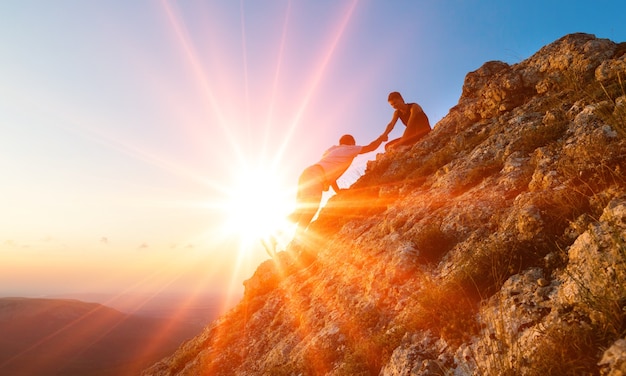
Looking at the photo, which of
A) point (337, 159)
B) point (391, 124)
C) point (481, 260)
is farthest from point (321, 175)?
point (481, 260)

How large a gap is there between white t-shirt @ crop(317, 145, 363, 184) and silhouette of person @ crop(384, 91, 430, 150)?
192 centimetres

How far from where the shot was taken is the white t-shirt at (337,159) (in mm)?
14508

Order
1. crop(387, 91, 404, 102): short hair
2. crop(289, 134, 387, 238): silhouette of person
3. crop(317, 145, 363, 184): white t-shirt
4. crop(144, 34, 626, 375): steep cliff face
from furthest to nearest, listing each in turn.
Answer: crop(387, 91, 404, 102): short hair → crop(317, 145, 363, 184): white t-shirt → crop(289, 134, 387, 238): silhouette of person → crop(144, 34, 626, 375): steep cliff face

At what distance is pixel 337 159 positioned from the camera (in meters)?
14.7

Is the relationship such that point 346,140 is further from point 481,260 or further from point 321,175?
A: point 481,260

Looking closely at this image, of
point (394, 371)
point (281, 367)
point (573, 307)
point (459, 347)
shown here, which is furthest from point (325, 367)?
point (573, 307)

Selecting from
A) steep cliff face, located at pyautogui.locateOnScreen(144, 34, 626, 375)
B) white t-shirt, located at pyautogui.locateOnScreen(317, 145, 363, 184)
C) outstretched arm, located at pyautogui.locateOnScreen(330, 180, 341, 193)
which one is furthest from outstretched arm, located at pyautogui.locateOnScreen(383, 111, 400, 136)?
outstretched arm, located at pyautogui.locateOnScreen(330, 180, 341, 193)

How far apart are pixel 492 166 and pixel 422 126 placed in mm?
7372

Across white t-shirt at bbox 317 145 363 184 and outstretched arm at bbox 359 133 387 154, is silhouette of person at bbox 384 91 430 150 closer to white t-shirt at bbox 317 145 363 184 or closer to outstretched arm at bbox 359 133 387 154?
outstretched arm at bbox 359 133 387 154

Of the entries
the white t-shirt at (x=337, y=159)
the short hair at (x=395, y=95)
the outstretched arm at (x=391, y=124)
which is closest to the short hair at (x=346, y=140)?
the white t-shirt at (x=337, y=159)

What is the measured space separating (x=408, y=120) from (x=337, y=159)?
413 centimetres

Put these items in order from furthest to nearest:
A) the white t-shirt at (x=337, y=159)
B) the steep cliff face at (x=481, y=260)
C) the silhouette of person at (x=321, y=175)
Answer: the white t-shirt at (x=337, y=159) → the silhouette of person at (x=321, y=175) → the steep cliff face at (x=481, y=260)

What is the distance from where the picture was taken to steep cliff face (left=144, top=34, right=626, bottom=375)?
4.18m

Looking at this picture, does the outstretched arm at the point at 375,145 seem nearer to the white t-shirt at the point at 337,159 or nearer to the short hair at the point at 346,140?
the white t-shirt at the point at 337,159
